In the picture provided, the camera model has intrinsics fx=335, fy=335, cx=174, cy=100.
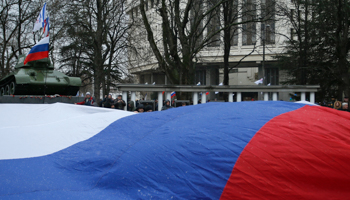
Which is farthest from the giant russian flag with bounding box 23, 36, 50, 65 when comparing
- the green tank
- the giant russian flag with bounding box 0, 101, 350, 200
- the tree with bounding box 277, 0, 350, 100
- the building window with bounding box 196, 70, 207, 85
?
the building window with bounding box 196, 70, 207, 85

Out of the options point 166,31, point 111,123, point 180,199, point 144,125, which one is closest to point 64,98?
point 166,31

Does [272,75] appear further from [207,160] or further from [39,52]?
[207,160]

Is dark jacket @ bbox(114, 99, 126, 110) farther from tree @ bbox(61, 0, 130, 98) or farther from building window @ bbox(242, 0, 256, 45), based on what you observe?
tree @ bbox(61, 0, 130, 98)

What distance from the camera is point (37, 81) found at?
17844mm

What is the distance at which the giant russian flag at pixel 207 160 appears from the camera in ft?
8.43

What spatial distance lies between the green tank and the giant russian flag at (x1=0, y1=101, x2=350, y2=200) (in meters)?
14.5

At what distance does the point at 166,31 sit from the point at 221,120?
50.2 feet

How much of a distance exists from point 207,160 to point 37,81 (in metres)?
16.9

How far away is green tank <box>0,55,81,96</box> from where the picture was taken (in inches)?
687

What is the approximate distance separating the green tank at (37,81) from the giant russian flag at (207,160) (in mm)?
14476

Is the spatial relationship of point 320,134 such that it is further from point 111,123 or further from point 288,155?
point 111,123

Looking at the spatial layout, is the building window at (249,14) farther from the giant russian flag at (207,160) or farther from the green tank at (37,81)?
the giant russian flag at (207,160)

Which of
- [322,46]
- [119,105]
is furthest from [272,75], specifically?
[119,105]

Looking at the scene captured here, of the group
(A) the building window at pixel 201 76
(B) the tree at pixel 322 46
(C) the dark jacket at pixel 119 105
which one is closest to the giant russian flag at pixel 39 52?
(C) the dark jacket at pixel 119 105
